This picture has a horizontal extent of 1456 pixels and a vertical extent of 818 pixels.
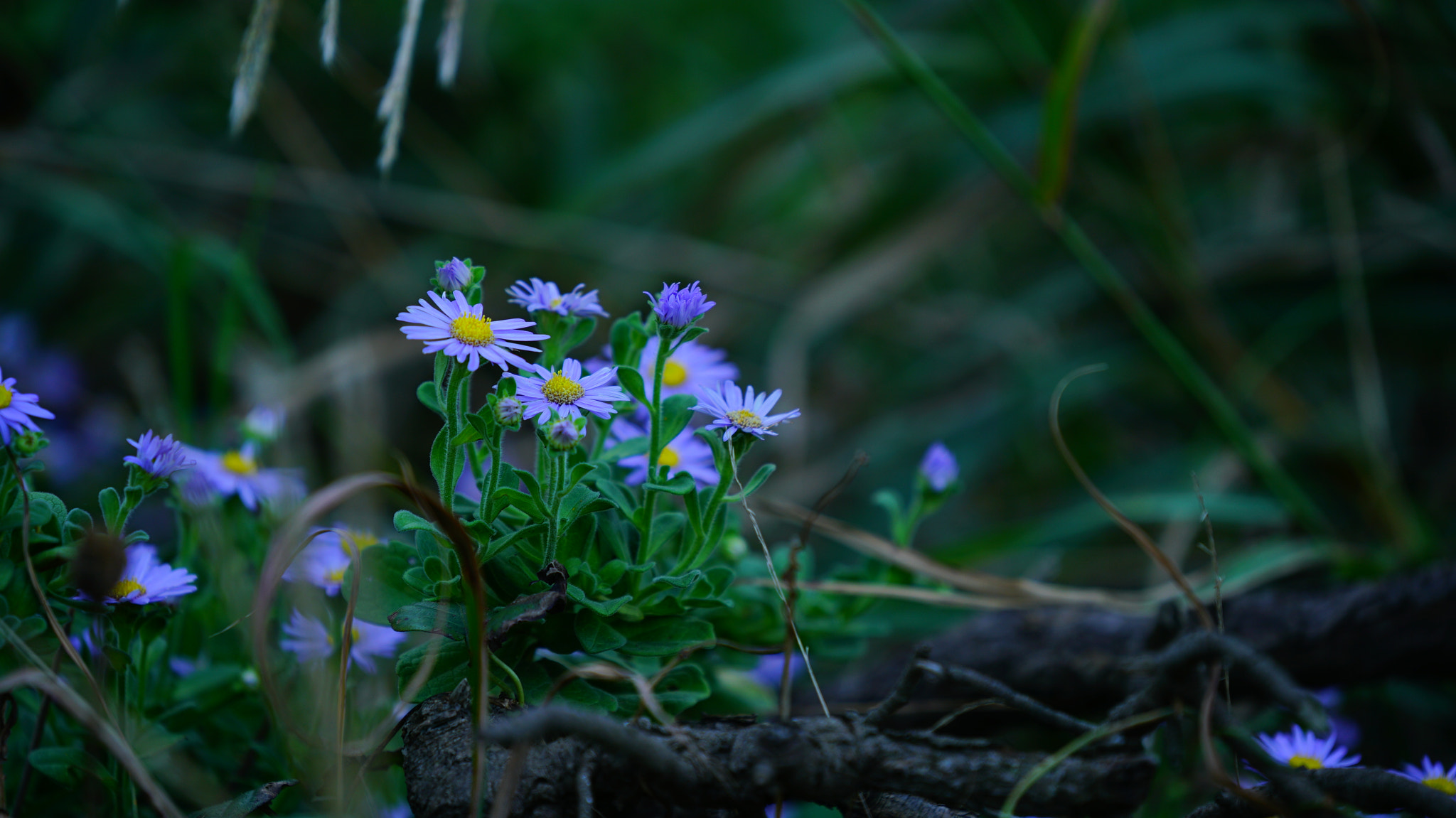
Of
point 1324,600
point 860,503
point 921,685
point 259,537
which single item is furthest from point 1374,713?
point 259,537

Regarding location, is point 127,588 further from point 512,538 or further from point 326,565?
point 512,538

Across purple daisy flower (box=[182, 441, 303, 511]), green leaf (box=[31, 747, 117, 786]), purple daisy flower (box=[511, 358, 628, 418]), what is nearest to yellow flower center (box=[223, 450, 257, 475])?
purple daisy flower (box=[182, 441, 303, 511])

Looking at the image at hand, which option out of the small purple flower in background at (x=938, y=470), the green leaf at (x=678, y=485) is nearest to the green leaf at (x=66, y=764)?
the green leaf at (x=678, y=485)

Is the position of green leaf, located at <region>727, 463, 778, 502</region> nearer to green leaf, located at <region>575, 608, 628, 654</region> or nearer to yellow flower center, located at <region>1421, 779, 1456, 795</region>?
green leaf, located at <region>575, 608, 628, 654</region>

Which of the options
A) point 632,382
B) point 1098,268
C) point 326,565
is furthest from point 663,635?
point 1098,268

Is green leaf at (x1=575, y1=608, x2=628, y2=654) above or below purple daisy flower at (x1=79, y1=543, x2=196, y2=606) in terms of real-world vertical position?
below
